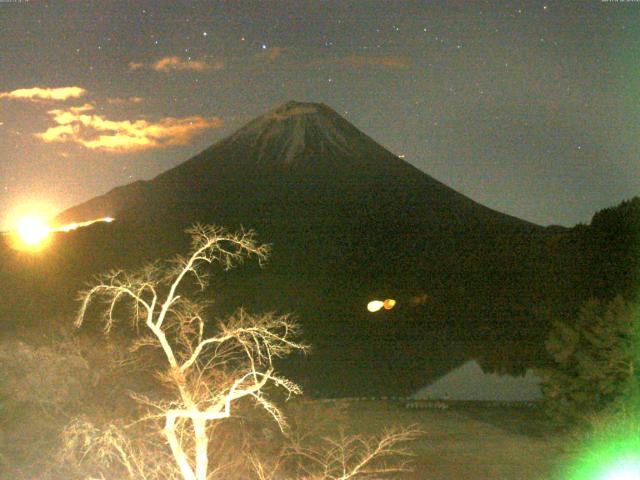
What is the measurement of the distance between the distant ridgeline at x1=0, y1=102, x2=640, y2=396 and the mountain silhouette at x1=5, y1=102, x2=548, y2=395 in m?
0.22

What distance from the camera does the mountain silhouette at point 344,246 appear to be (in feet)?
154

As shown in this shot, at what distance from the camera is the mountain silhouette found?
46969mm

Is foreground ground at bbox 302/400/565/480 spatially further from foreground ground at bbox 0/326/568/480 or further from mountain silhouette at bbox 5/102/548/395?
mountain silhouette at bbox 5/102/548/395

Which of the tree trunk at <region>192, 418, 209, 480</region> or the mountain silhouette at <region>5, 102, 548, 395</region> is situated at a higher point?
the tree trunk at <region>192, 418, 209, 480</region>

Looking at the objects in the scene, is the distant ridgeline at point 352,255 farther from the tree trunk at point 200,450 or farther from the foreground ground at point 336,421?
the tree trunk at point 200,450

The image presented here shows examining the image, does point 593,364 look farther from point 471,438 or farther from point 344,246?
point 344,246

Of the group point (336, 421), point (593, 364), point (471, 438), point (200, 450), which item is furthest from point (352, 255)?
point (200, 450)

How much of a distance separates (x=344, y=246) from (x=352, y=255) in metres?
2.28

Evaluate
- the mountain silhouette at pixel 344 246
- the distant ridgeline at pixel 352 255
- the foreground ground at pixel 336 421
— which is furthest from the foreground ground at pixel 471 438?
the distant ridgeline at pixel 352 255

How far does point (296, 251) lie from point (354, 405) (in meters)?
51.4

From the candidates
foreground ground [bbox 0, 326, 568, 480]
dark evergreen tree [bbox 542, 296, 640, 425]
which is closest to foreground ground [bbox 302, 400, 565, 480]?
foreground ground [bbox 0, 326, 568, 480]

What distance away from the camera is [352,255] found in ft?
264

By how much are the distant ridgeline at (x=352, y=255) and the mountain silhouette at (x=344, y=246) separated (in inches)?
8.8

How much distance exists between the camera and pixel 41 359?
13.8 m
